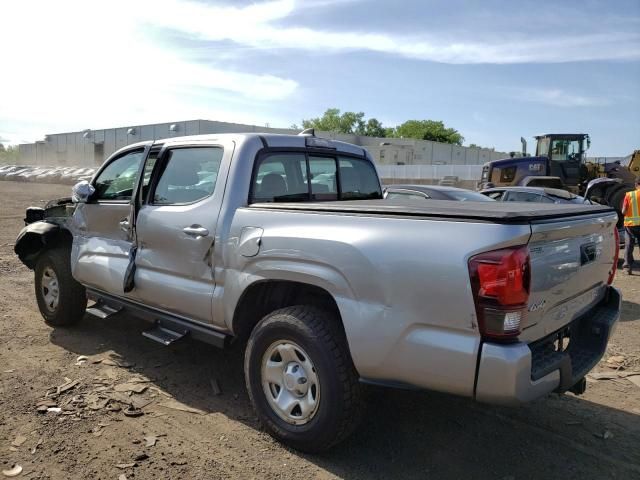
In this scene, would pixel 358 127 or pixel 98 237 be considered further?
pixel 358 127

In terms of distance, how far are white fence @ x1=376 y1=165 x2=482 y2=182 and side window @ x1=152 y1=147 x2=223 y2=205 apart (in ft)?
98.4

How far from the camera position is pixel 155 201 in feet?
13.5

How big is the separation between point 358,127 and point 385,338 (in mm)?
91911

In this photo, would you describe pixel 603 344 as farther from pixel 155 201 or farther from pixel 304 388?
pixel 155 201

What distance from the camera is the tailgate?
8.00 ft

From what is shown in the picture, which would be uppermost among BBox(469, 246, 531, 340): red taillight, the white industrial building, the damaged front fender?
the white industrial building

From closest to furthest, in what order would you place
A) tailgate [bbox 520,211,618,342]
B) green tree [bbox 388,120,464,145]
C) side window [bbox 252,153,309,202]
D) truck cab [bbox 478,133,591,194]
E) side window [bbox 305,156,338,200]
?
tailgate [bbox 520,211,618,342] < side window [bbox 252,153,309,202] < side window [bbox 305,156,338,200] < truck cab [bbox 478,133,591,194] < green tree [bbox 388,120,464,145]

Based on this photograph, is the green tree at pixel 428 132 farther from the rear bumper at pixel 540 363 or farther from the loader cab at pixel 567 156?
the rear bumper at pixel 540 363

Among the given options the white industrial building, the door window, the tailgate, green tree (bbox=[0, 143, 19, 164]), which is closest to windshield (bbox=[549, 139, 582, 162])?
the door window

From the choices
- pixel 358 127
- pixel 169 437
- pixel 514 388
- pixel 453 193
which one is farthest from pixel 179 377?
pixel 358 127

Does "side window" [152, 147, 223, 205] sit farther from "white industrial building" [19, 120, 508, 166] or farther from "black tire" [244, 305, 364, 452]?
"white industrial building" [19, 120, 508, 166]

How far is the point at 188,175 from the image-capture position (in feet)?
13.0

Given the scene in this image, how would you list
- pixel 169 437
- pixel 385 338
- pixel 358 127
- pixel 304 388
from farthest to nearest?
1. pixel 358 127
2. pixel 169 437
3. pixel 304 388
4. pixel 385 338

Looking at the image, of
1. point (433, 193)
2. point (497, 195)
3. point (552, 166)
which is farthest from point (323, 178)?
point (552, 166)
